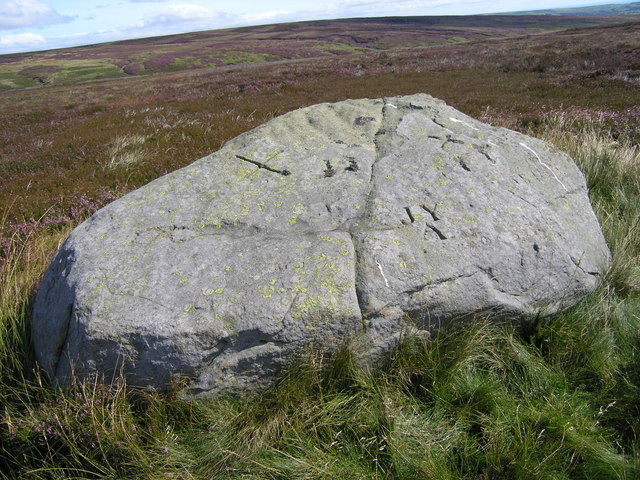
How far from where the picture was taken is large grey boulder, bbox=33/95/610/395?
9.18ft

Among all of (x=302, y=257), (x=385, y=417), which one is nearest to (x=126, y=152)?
(x=302, y=257)

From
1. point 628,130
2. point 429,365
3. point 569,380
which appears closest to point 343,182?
point 429,365

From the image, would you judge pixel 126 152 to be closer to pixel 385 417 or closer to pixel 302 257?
pixel 302 257

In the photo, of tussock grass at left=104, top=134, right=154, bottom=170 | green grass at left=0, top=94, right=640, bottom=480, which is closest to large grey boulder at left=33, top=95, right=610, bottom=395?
green grass at left=0, top=94, right=640, bottom=480

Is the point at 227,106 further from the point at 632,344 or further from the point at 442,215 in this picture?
the point at 632,344

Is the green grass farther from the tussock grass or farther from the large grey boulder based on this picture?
the tussock grass

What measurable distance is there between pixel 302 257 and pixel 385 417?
50.4 inches

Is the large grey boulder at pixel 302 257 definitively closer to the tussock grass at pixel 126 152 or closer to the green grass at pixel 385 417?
the green grass at pixel 385 417

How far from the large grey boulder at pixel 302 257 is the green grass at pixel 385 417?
190 millimetres

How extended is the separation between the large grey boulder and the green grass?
19 centimetres

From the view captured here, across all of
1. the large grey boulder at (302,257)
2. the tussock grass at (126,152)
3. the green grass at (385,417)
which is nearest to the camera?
the green grass at (385,417)

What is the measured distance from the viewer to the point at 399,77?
80.5 feet

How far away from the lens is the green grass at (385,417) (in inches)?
98.0

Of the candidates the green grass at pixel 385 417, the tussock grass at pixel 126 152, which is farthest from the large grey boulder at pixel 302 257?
the tussock grass at pixel 126 152
